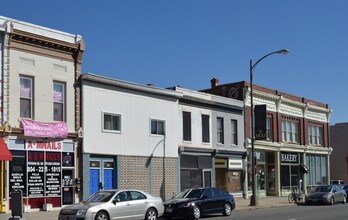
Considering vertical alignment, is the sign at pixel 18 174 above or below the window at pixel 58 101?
below

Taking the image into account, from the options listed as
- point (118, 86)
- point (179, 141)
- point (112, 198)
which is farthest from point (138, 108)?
point (112, 198)

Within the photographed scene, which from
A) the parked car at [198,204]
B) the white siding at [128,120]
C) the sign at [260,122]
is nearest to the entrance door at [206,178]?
the white siding at [128,120]

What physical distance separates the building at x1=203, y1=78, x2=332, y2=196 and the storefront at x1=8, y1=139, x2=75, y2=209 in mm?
16426

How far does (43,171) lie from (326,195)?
1830 cm

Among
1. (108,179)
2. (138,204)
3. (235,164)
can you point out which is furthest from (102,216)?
(235,164)

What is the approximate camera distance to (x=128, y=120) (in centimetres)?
2944

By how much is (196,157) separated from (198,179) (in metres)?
1.52

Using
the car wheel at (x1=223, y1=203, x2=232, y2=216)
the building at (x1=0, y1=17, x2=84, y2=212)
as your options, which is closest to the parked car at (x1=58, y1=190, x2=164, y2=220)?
the car wheel at (x1=223, y1=203, x2=232, y2=216)

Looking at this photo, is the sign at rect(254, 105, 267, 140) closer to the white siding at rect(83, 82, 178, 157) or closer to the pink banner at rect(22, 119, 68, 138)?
the white siding at rect(83, 82, 178, 157)

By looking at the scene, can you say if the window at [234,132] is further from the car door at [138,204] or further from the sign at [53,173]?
the car door at [138,204]

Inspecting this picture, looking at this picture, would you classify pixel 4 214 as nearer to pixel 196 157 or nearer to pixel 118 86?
pixel 118 86

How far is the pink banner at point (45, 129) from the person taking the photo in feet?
78.2

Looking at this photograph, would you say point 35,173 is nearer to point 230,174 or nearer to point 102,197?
point 102,197

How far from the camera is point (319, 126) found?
52562 millimetres
